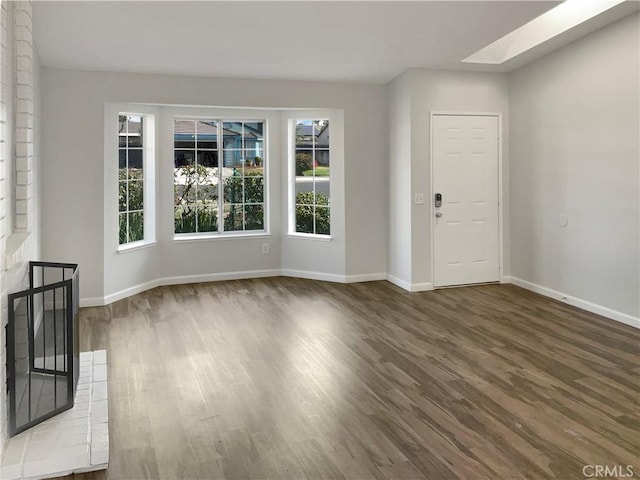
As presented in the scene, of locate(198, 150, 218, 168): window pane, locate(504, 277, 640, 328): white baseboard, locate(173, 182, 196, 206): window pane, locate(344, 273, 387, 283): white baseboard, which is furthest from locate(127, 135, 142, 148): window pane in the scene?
locate(504, 277, 640, 328): white baseboard

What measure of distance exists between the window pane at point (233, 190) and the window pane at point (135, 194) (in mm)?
1081

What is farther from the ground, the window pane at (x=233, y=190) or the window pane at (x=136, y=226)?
the window pane at (x=233, y=190)

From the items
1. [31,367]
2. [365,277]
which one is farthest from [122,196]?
[31,367]

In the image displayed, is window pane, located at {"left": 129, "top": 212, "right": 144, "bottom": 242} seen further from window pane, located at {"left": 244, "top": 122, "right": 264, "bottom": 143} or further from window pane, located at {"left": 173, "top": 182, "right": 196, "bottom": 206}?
window pane, located at {"left": 244, "top": 122, "right": 264, "bottom": 143}

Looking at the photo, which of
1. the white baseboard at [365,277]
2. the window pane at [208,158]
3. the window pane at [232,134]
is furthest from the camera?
the window pane at [232,134]

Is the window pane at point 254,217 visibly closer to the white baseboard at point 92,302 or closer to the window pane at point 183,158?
the window pane at point 183,158

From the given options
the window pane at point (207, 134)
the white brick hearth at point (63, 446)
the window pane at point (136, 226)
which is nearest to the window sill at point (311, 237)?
the window pane at point (207, 134)

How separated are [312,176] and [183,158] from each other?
165 centimetres

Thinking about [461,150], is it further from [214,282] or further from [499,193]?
[214,282]

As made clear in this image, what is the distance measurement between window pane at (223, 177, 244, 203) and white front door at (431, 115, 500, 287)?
99.8 inches

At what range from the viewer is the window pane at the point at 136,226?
590 cm

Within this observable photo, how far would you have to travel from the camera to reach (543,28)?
483cm

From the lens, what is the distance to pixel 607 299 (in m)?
4.59

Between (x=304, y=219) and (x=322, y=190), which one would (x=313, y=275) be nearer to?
(x=304, y=219)
